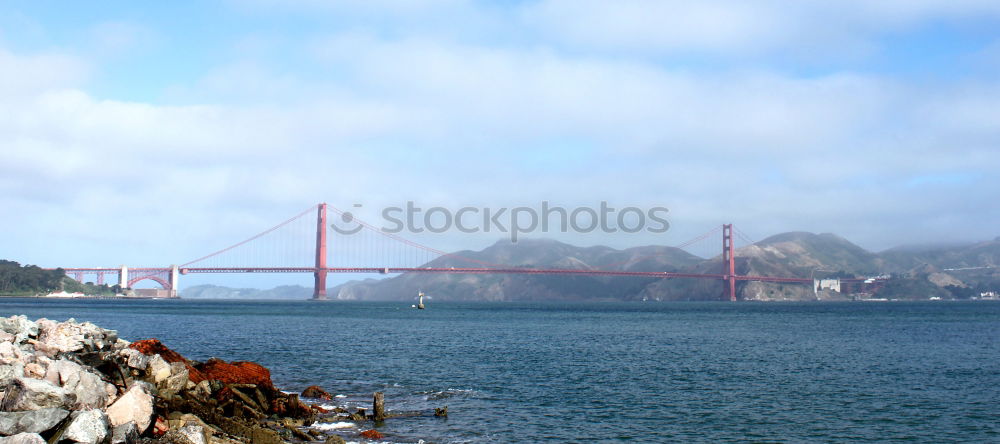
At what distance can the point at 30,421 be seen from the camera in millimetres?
11438

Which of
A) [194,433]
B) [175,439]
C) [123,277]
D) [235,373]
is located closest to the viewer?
[175,439]

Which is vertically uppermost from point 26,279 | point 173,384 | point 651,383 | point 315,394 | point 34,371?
point 26,279

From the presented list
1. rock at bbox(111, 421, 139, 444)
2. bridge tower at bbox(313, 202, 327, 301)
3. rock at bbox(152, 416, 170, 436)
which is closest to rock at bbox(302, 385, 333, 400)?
rock at bbox(152, 416, 170, 436)

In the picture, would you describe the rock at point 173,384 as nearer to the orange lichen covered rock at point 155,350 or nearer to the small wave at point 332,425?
the small wave at point 332,425

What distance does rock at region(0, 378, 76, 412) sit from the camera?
478 inches

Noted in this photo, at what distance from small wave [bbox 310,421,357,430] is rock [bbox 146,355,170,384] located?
11.6 ft

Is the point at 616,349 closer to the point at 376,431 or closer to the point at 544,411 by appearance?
the point at 544,411

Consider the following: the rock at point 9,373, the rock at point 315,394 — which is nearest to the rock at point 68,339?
the rock at point 9,373

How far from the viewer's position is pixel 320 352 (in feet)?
122

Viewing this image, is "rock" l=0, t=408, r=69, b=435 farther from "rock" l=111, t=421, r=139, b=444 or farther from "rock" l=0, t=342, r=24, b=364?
"rock" l=0, t=342, r=24, b=364

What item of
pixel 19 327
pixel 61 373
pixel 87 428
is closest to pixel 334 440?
pixel 87 428

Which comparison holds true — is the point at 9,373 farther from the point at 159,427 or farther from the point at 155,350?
the point at 155,350

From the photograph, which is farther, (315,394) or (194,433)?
(315,394)

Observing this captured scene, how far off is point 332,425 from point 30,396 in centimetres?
719
